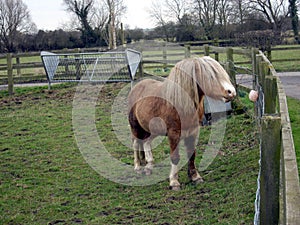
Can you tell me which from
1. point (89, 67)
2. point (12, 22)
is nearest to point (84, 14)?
point (12, 22)

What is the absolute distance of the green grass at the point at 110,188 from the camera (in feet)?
12.7

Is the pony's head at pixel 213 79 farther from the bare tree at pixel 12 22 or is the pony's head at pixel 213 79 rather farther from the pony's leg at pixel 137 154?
the bare tree at pixel 12 22

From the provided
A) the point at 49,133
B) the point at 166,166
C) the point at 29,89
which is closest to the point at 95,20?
the point at 29,89

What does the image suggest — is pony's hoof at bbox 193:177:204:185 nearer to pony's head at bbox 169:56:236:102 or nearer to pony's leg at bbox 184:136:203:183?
pony's leg at bbox 184:136:203:183

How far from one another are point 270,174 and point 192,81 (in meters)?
2.11

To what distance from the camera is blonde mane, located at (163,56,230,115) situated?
414cm

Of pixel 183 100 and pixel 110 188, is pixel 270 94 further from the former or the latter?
pixel 110 188

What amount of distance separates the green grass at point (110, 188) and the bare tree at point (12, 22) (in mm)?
30569

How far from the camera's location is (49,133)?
8.07 m

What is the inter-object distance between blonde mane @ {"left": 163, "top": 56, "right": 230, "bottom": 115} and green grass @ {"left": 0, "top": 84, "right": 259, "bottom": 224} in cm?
94

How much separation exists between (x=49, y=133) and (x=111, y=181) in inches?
131

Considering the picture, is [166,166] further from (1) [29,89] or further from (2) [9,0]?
(2) [9,0]

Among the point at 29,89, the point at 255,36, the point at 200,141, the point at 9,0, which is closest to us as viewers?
the point at 200,141

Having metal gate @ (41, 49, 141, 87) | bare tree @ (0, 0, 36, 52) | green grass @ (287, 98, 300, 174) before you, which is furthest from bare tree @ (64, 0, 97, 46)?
green grass @ (287, 98, 300, 174)
